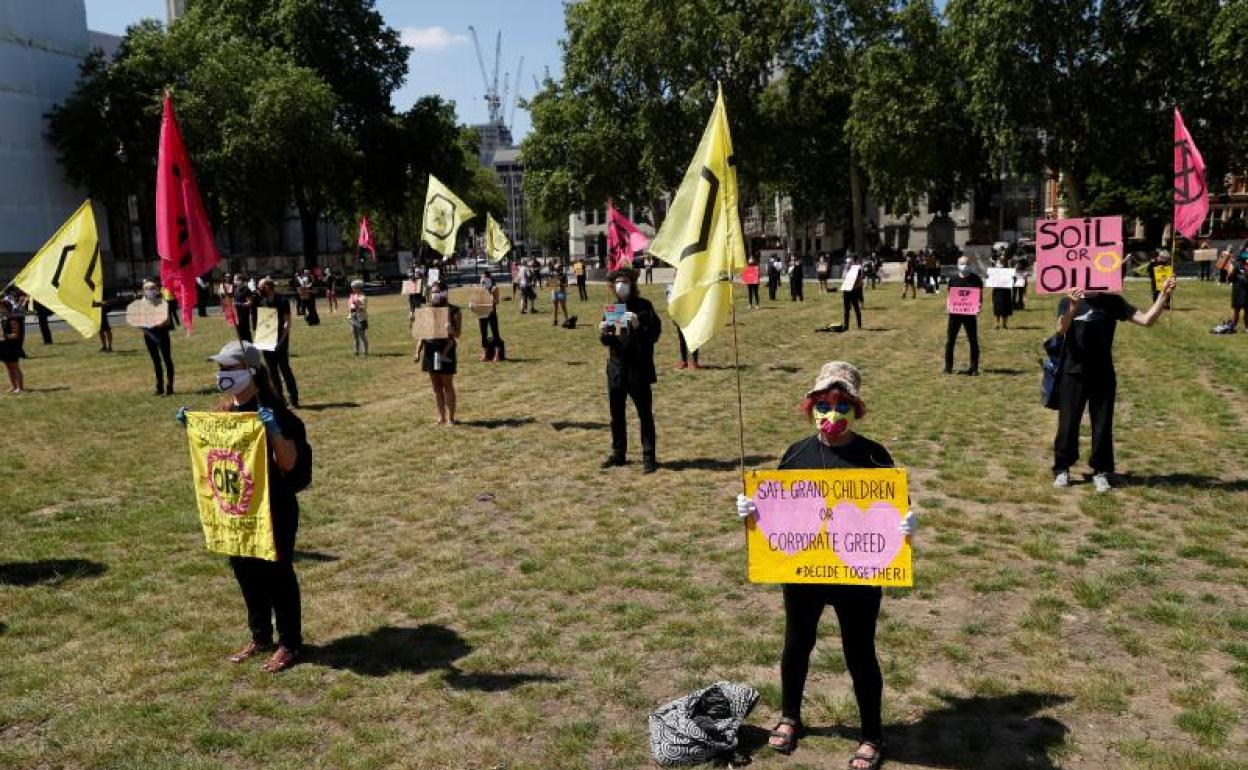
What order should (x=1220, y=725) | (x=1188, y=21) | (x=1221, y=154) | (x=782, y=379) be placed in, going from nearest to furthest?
(x=1220, y=725), (x=782, y=379), (x=1188, y=21), (x=1221, y=154)

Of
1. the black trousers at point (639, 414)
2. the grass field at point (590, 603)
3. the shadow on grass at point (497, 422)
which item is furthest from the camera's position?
the shadow on grass at point (497, 422)

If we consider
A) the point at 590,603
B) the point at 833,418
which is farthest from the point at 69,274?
the point at 833,418

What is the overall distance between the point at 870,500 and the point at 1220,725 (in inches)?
89.9

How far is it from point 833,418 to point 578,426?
345 inches

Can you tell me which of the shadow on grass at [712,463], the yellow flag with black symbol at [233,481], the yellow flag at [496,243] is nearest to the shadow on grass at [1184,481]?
the shadow on grass at [712,463]

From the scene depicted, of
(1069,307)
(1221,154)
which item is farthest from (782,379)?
(1221,154)

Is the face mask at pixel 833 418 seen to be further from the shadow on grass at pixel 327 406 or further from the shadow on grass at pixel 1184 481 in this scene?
the shadow on grass at pixel 327 406

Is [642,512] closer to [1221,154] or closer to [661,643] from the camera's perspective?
[661,643]

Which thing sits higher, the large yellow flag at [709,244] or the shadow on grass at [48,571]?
the large yellow flag at [709,244]

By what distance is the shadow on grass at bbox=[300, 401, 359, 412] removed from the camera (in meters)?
15.5

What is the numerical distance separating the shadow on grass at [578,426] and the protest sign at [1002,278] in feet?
46.7

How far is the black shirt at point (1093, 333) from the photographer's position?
874 centimetres

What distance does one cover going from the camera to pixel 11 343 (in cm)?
1781

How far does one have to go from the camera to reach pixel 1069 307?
892cm
